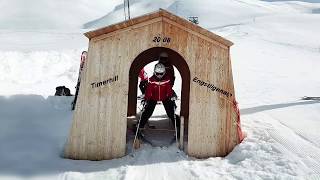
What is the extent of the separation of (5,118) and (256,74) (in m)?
14.6

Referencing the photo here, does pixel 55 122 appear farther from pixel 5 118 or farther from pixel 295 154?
pixel 295 154

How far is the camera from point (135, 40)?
29.5 ft

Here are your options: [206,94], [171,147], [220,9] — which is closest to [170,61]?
[206,94]

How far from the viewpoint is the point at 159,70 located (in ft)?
32.9

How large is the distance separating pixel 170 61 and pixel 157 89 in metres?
1.92

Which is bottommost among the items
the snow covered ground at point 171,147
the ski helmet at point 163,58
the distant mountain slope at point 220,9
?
the snow covered ground at point 171,147

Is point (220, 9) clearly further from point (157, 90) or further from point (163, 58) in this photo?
point (157, 90)

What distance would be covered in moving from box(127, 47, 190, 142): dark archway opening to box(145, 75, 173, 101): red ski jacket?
1.73 meters

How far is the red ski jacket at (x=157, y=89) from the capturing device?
33.2ft

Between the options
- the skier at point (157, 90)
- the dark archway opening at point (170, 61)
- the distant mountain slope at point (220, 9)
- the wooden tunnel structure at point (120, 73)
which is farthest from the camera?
the distant mountain slope at point (220, 9)

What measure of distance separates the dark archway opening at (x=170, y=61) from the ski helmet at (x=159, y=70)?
1652mm

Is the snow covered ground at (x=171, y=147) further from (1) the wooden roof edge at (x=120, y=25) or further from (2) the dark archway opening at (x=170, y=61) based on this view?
(1) the wooden roof edge at (x=120, y=25)

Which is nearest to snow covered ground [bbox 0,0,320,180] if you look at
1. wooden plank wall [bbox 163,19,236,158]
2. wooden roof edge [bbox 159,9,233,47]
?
wooden plank wall [bbox 163,19,236,158]

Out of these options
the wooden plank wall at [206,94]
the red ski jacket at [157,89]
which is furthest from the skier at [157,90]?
the wooden plank wall at [206,94]
